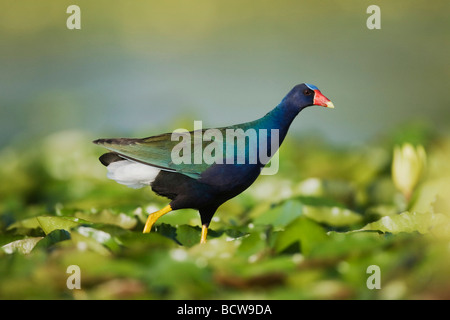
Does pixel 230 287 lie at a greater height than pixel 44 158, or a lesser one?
lesser

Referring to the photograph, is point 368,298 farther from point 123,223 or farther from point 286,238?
point 123,223

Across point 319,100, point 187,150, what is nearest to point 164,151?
point 187,150

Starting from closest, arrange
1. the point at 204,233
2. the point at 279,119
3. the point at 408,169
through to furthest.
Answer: the point at 204,233, the point at 279,119, the point at 408,169

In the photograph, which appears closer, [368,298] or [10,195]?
[368,298]

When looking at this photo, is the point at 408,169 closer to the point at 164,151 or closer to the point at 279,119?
the point at 279,119

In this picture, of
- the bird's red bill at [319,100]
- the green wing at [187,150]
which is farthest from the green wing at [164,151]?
the bird's red bill at [319,100]

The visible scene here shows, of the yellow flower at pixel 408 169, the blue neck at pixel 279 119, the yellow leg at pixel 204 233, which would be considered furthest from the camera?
the yellow flower at pixel 408 169

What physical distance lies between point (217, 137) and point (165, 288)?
76 cm

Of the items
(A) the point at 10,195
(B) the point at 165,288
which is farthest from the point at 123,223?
(A) the point at 10,195

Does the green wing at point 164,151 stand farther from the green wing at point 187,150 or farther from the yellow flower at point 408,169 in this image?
the yellow flower at point 408,169

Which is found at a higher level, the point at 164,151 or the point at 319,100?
the point at 319,100

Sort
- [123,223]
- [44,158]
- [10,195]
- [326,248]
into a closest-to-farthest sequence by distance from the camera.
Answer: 1. [326,248]
2. [123,223]
3. [10,195]
4. [44,158]

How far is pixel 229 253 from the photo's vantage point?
1.27m

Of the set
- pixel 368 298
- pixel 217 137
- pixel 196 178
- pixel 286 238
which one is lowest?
pixel 368 298
